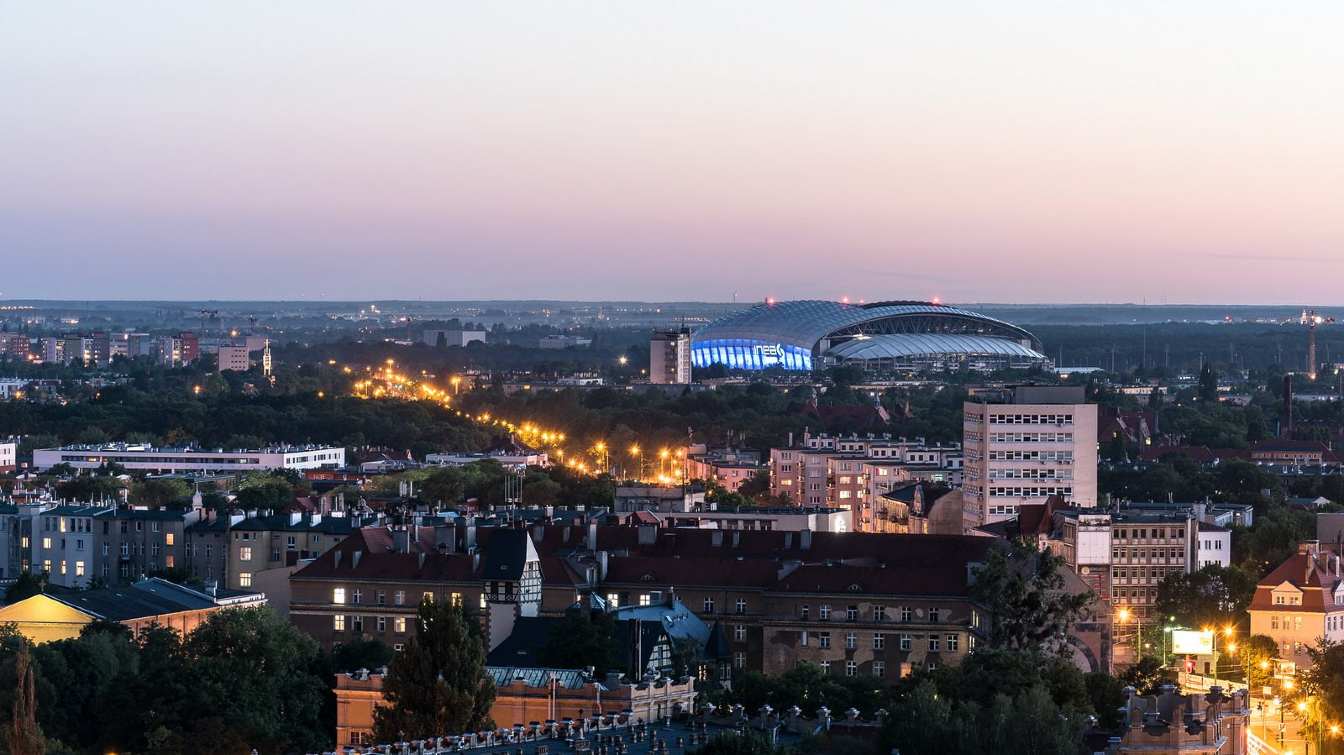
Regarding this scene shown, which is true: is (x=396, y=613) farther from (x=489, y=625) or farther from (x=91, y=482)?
(x=91, y=482)

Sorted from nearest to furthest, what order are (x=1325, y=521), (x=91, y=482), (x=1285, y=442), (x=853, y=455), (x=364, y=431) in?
(x=1325, y=521)
(x=91, y=482)
(x=853, y=455)
(x=1285, y=442)
(x=364, y=431)

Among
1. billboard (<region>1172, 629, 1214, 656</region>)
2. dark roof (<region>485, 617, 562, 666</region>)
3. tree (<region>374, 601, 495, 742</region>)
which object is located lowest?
billboard (<region>1172, 629, 1214, 656</region>)

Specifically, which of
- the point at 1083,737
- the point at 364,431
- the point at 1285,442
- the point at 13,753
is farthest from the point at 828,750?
the point at 364,431

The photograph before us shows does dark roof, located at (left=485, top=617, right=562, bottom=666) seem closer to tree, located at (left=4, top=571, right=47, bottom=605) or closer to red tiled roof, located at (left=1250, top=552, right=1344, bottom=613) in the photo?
tree, located at (left=4, top=571, right=47, bottom=605)

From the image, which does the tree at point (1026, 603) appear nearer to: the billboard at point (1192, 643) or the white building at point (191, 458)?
the billboard at point (1192, 643)

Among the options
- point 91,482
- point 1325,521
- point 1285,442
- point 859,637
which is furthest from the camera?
point 1285,442

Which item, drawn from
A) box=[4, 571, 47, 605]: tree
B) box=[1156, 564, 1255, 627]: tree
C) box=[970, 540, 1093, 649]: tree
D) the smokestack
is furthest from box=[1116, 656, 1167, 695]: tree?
the smokestack

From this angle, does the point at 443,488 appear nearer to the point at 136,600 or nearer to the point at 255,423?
the point at 136,600
